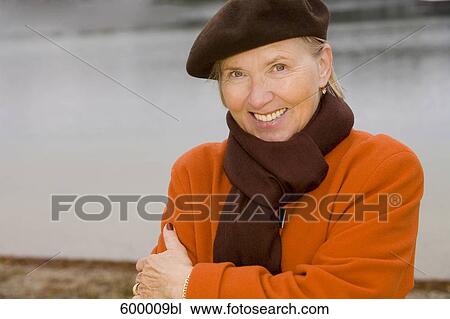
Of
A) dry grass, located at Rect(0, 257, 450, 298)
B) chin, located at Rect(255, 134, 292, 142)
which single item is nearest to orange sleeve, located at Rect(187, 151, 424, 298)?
chin, located at Rect(255, 134, 292, 142)

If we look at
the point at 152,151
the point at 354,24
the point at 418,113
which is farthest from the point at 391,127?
the point at 152,151

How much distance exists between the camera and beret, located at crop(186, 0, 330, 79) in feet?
3.64

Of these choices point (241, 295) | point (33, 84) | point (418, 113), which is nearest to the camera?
point (241, 295)

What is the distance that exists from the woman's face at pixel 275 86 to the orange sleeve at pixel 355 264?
159 millimetres

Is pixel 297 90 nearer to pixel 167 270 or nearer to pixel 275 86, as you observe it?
pixel 275 86

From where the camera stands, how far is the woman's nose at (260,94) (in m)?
1.15

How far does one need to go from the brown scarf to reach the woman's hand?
0.07 meters

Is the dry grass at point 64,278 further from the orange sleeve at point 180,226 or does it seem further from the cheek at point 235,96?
the cheek at point 235,96

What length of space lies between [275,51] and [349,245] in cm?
35

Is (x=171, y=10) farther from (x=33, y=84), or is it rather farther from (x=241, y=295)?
(x=241, y=295)

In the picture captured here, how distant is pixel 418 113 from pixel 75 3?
100cm

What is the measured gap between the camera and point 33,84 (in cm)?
195

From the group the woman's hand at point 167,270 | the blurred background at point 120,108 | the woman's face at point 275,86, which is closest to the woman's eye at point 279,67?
the woman's face at point 275,86

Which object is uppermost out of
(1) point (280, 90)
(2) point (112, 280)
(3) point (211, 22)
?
(3) point (211, 22)
